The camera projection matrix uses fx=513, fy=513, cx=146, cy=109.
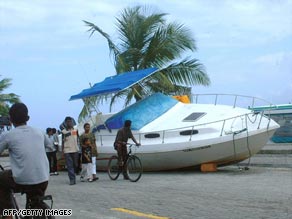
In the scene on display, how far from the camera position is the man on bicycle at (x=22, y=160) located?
5566 millimetres

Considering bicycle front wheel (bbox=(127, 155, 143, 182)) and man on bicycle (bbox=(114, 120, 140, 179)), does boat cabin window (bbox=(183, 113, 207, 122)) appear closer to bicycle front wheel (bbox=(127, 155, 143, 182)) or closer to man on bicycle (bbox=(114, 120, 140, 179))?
man on bicycle (bbox=(114, 120, 140, 179))

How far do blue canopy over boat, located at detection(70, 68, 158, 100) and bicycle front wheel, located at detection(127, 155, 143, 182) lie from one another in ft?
11.1

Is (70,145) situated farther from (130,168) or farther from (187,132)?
(187,132)

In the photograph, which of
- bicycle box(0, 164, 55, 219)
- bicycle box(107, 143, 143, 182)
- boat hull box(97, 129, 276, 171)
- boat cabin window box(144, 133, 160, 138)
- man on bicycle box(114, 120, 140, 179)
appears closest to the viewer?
bicycle box(0, 164, 55, 219)

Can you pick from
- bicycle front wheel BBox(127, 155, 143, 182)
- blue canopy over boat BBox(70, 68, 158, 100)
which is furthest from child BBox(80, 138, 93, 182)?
blue canopy over boat BBox(70, 68, 158, 100)

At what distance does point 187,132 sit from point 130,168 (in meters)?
2.39

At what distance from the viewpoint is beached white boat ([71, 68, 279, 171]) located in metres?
15.5

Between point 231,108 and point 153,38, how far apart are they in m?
9.57

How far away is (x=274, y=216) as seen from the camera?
7996 mm

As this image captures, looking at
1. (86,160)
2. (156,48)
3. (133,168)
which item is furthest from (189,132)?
(156,48)

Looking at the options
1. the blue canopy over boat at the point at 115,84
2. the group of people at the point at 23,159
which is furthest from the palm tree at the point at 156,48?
the group of people at the point at 23,159

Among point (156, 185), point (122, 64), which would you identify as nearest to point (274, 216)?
point (156, 185)

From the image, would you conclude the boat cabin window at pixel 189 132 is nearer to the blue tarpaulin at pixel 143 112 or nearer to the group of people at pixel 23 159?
the blue tarpaulin at pixel 143 112

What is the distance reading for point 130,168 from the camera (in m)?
14.6
